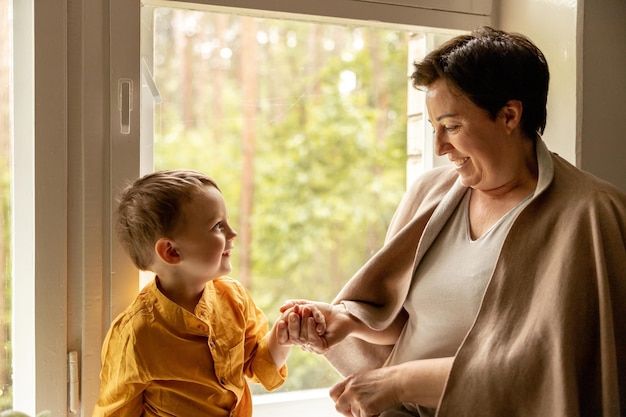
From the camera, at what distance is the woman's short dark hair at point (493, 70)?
141 centimetres

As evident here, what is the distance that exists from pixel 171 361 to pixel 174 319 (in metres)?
0.08

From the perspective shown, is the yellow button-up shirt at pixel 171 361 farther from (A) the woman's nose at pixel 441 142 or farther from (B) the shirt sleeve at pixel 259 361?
(A) the woman's nose at pixel 441 142

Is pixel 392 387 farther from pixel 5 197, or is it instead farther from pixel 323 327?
pixel 5 197

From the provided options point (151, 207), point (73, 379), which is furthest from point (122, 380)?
point (151, 207)

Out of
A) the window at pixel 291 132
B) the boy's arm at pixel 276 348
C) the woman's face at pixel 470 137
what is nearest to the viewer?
the woman's face at pixel 470 137

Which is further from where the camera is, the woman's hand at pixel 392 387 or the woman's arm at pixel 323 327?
the woman's arm at pixel 323 327

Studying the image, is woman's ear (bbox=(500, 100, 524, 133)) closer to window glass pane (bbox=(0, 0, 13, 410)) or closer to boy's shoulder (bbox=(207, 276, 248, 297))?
boy's shoulder (bbox=(207, 276, 248, 297))

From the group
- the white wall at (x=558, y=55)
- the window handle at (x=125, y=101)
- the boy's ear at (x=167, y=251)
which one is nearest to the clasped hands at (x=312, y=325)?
the boy's ear at (x=167, y=251)

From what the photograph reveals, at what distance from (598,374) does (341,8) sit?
3.32 ft

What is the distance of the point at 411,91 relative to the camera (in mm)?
2012

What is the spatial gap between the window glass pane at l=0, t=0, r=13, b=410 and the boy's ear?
0.38 metres

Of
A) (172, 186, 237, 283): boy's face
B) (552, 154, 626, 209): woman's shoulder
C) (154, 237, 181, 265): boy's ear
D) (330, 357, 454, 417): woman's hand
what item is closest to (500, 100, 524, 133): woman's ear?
(552, 154, 626, 209): woman's shoulder

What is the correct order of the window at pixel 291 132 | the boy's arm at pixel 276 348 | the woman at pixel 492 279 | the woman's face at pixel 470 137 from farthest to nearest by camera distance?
the window at pixel 291 132 → the boy's arm at pixel 276 348 → the woman's face at pixel 470 137 → the woman at pixel 492 279

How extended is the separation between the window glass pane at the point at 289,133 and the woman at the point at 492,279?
1.02ft
